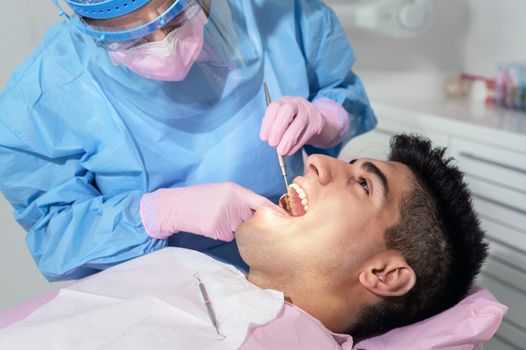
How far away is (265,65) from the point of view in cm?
141

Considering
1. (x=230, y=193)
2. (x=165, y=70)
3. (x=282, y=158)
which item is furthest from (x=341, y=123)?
(x=165, y=70)

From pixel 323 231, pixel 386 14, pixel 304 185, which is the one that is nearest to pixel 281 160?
pixel 304 185

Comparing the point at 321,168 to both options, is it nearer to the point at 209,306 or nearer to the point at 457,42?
the point at 209,306

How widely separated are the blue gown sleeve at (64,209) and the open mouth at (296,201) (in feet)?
1.06

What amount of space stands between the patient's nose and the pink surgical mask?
36 cm

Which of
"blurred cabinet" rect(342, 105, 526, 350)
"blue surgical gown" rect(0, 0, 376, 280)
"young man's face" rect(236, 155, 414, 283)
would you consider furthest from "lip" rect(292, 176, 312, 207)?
"blurred cabinet" rect(342, 105, 526, 350)

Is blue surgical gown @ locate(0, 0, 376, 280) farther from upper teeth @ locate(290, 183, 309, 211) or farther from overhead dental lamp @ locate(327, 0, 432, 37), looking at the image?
overhead dental lamp @ locate(327, 0, 432, 37)

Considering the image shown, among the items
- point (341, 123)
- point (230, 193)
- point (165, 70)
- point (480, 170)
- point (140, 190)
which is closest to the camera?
point (165, 70)

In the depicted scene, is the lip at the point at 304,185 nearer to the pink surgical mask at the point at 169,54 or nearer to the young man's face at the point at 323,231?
the young man's face at the point at 323,231

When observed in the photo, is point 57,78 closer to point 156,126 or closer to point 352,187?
point 156,126

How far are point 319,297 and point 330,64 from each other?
2.18 feet

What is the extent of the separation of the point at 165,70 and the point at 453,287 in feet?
2.75

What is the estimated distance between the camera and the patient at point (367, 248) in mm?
1242

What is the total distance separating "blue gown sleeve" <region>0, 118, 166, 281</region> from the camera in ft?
4.16
